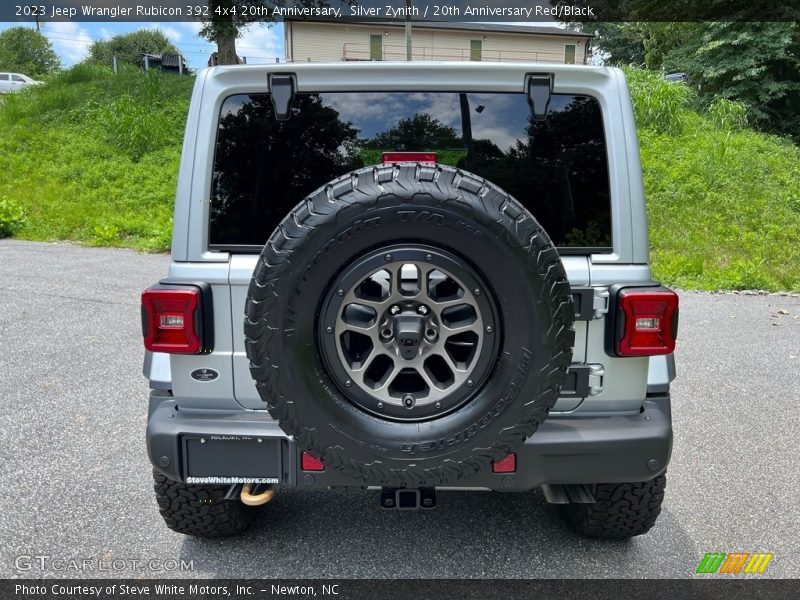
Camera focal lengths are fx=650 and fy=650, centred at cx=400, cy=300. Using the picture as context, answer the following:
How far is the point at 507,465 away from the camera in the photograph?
7.39 feet

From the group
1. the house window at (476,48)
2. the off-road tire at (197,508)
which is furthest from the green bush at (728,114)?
the house window at (476,48)

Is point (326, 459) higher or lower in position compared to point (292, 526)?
higher

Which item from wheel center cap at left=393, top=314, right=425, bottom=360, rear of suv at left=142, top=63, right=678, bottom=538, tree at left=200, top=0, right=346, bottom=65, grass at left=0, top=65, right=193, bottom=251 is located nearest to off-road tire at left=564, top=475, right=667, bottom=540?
rear of suv at left=142, top=63, right=678, bottom=538

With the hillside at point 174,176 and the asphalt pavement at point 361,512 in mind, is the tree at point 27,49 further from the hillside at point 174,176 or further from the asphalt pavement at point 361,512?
the asphalt pavement at point 361,512

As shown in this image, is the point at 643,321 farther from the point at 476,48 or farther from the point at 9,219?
the point at 476,48

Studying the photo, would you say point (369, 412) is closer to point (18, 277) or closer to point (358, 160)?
point (358, 160)

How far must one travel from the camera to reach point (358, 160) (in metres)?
2.45

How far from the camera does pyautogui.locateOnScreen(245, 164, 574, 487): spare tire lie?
1.95 meters

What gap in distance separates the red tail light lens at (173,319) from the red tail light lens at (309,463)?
0.53 metres

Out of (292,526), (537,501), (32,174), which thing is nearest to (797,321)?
(537,501)

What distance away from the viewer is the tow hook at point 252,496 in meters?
2.43

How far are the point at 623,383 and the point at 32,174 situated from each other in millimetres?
16556

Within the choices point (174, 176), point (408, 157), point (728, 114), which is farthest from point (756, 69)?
point (408, 157)

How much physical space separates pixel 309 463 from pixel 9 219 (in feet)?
40.8
